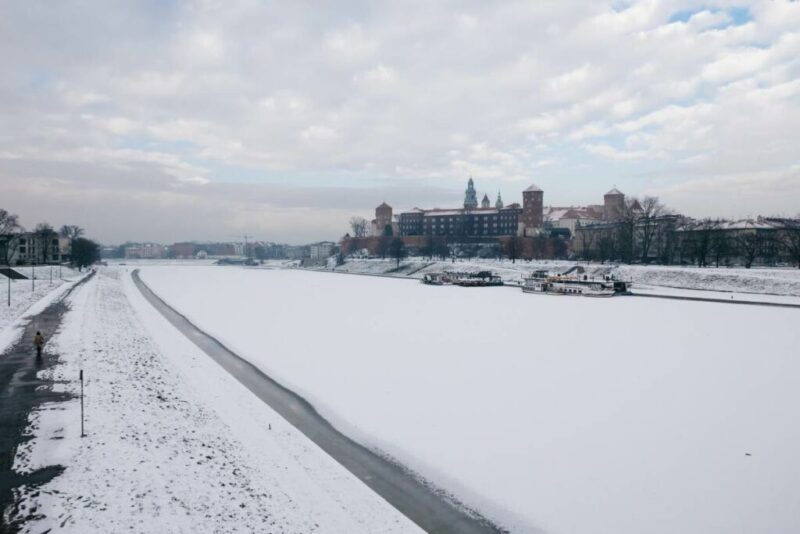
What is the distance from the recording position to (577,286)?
6341 centimetres

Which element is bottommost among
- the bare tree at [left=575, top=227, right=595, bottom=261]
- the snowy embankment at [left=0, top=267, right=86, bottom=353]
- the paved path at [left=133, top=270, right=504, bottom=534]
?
the paved path at [left=133, top=270, right=504, bottom=534]

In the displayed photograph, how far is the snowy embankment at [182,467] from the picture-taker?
10086mm

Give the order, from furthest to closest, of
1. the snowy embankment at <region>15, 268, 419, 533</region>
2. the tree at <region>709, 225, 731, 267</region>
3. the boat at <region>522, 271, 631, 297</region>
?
the tree at <region>709, 225, 731, 267</region>, the boat at <region>522, 271, 631, 297</region>, the snowy embankment at <region>15, 268, 419, 533</region>

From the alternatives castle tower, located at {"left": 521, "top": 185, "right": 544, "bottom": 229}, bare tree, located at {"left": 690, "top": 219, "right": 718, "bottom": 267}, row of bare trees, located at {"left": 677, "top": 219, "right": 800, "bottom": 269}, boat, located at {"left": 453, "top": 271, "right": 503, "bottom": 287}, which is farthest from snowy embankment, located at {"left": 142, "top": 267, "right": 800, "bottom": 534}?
castle tower, located at {"left": 521, "top": 185, "right": 544, "bottom": 229}

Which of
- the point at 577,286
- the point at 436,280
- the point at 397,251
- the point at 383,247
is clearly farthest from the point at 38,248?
the point at 577,286

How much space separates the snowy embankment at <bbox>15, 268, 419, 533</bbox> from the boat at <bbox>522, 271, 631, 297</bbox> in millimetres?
48950

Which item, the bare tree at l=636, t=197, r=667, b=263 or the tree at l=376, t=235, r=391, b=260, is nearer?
the bare tree at l=636, t=197, r=667, b=263

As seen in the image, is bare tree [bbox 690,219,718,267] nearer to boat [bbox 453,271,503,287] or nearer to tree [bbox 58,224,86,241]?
boat [bbox 453,271,503,287]

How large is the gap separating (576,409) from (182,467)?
11.1 meters

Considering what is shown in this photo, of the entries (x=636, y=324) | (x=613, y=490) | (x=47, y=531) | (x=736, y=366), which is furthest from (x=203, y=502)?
(x=636, y=324)

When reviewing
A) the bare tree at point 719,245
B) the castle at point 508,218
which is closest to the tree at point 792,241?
the bare tree at point 719,245

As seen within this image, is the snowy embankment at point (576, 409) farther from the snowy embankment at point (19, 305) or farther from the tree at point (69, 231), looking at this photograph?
the tree at point (69, 231)

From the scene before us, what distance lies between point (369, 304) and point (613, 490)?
38075mm

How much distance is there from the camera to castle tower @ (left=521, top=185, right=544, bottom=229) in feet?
521
